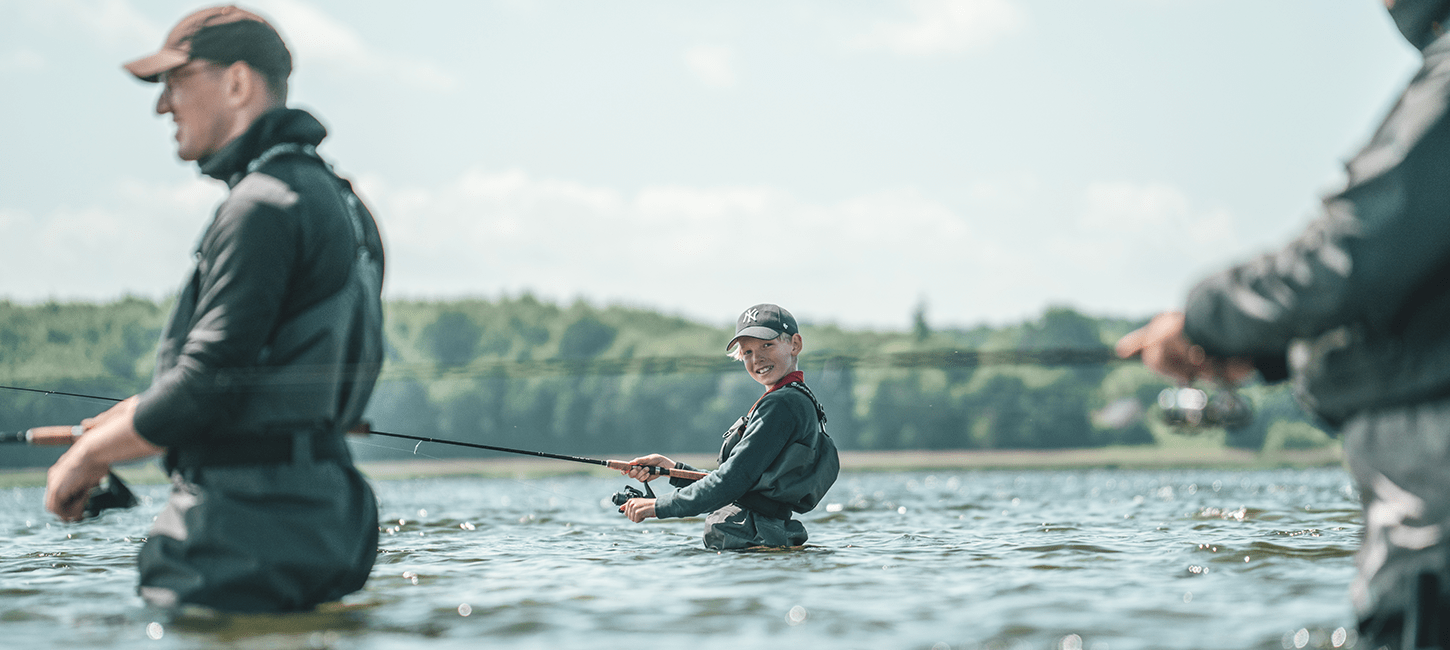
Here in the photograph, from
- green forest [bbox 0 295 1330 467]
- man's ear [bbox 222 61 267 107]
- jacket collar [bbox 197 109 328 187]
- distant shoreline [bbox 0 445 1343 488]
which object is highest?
green forest [bbox 0 295 1330 467]

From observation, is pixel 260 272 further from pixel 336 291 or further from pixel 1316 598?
A: pixel 1316 598

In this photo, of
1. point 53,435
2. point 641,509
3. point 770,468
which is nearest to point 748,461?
point 770,468

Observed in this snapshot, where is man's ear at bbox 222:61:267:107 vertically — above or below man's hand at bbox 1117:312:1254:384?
above

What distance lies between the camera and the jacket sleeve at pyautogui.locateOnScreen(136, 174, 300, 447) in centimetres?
378

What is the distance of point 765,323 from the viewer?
26.1ft

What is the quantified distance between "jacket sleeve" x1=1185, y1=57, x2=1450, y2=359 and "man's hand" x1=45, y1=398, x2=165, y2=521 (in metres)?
3.03

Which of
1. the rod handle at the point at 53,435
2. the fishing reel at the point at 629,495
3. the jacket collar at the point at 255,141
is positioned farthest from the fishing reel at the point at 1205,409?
the fishing reel at the point at 629,495

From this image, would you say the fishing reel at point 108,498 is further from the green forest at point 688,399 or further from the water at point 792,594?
the green forest at point 688,399

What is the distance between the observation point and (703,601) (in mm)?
5379

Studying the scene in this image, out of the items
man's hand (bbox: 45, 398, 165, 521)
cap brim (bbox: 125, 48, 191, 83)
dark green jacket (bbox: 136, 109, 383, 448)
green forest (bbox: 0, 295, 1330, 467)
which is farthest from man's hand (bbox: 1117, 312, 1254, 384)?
green forest (bbox: 0, 295, 1330, 467)

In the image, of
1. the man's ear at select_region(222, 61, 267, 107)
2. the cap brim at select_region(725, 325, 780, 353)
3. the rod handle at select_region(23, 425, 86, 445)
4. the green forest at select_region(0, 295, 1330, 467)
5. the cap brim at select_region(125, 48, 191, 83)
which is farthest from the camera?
the green forest at select_region(0, 295, 1330, 467)

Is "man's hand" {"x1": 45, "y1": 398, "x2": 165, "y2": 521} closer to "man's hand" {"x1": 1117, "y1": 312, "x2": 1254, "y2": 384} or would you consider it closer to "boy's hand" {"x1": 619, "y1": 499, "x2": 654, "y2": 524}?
"man's hand" {"x1": 1117, "y1": 312, "x2": 1254, "y2": 384}

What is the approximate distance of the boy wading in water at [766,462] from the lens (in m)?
7.59

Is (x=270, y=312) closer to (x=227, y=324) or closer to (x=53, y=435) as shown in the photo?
(x=227, y=324)
